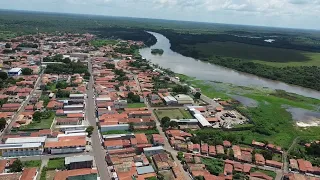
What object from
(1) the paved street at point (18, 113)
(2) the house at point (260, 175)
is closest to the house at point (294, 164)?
(2) the house at point (260, 175)

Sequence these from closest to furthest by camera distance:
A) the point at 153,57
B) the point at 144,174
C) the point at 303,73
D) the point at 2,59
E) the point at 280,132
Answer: the point at 144,174
the point at 280,132
the point at 2,59
the point at 303,73
the point at 153,57

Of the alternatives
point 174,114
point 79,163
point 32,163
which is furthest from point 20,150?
point 174,114

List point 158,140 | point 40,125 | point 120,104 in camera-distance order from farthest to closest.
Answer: point 120,104 < point 40,125 < point 158,140

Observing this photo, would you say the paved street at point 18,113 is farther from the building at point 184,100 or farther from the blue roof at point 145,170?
the building at point 184,100

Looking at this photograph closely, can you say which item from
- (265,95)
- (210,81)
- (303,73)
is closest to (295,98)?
(265,95)

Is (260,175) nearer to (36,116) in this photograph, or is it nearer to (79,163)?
(79,163)

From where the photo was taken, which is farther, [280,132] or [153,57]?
[153,57]

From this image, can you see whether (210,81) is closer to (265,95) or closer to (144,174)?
(265,95)
